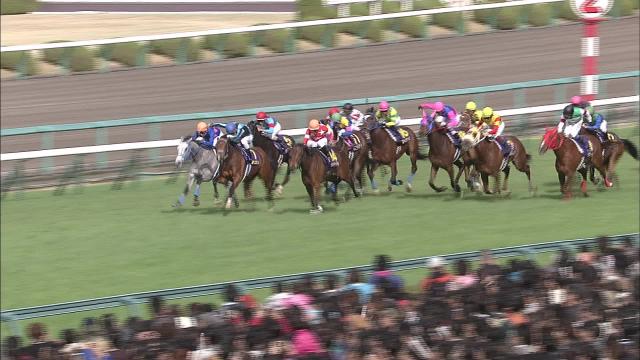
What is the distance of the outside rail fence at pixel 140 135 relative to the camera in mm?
19266

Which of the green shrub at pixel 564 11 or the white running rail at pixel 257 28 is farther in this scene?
the green shrub at pixel 564 11

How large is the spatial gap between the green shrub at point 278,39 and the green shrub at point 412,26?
2539mm

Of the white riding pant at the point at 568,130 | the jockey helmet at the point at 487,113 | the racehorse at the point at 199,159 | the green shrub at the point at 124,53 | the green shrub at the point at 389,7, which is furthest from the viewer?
the green shrub at the point at 389,7

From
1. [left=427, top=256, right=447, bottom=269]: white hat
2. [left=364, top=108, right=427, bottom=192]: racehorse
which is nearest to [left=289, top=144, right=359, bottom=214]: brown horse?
[left=364, top=108, right=427, bottom=192]: racehorse

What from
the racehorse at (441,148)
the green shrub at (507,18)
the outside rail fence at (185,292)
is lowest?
the outside rail fence at (185,292)

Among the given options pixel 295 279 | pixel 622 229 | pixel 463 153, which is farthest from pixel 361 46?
pixel 295 279

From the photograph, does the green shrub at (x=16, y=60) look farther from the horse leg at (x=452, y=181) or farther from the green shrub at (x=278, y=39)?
the horse leg at (x=452, y=181)

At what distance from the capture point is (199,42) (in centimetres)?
2703

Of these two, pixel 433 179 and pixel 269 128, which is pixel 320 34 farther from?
pixel 433 179

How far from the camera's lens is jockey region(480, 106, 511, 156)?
1603cm

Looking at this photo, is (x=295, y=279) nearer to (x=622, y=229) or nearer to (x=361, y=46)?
(x=622, y=229)

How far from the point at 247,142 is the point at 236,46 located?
10592 millimetres

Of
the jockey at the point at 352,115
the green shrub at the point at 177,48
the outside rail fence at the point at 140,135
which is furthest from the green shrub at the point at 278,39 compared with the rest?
the jockey at the point at 352,115

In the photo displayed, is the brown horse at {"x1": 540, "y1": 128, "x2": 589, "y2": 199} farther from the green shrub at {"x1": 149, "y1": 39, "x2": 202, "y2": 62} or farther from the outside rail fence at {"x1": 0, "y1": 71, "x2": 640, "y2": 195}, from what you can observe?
the green shrub at {"x1": 149, "y1": 39, "x2": 202, "y2": 62}
